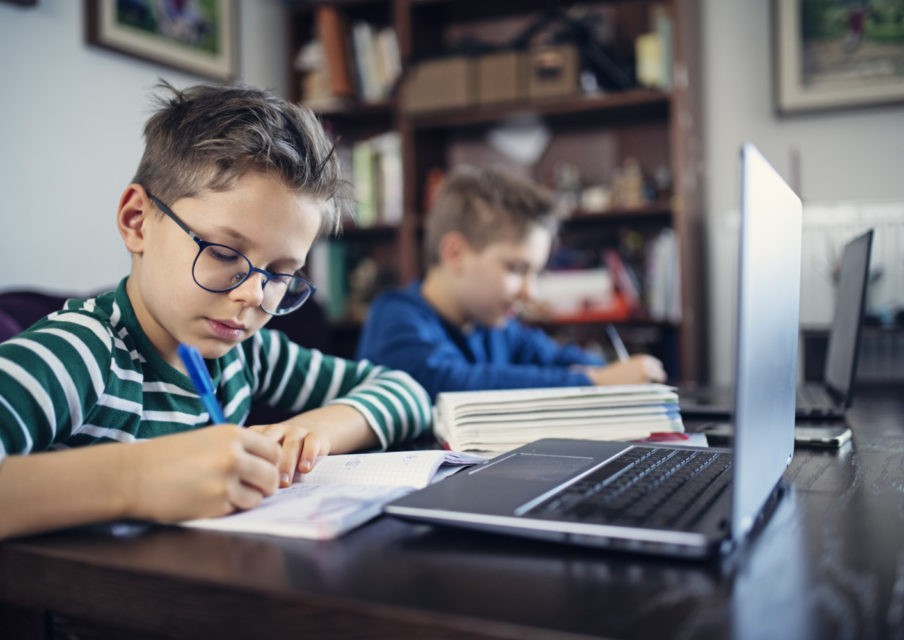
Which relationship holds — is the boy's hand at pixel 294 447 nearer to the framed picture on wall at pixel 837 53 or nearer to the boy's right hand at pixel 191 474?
the boy's right hand at pixel 191 474

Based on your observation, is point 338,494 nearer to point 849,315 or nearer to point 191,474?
point 191,474

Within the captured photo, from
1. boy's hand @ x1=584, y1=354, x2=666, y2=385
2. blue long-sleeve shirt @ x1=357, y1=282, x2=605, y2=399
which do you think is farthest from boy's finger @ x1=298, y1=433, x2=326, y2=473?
boy's hand @ x1=584, y1=354, x2=666, y2=385

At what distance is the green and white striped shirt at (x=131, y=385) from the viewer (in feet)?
1.98

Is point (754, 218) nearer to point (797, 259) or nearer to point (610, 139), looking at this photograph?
point (797, 259)

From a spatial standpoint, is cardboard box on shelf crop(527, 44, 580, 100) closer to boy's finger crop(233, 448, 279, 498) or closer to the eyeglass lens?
the eyeglass lens

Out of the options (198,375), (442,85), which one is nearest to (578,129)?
(442,85)

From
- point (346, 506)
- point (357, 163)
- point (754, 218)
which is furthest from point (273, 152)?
point (357, 163)

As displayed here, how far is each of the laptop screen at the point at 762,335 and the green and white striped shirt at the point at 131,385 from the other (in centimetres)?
46

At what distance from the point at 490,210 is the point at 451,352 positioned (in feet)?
1.62

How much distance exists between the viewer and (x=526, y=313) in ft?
9.00

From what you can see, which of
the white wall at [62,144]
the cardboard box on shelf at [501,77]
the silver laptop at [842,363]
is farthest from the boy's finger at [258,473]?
the cardboard box on shelf at [501,77]

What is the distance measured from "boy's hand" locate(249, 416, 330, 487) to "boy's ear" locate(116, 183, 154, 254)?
29 cm

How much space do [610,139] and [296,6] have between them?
1.43 m

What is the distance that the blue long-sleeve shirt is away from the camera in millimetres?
1351
